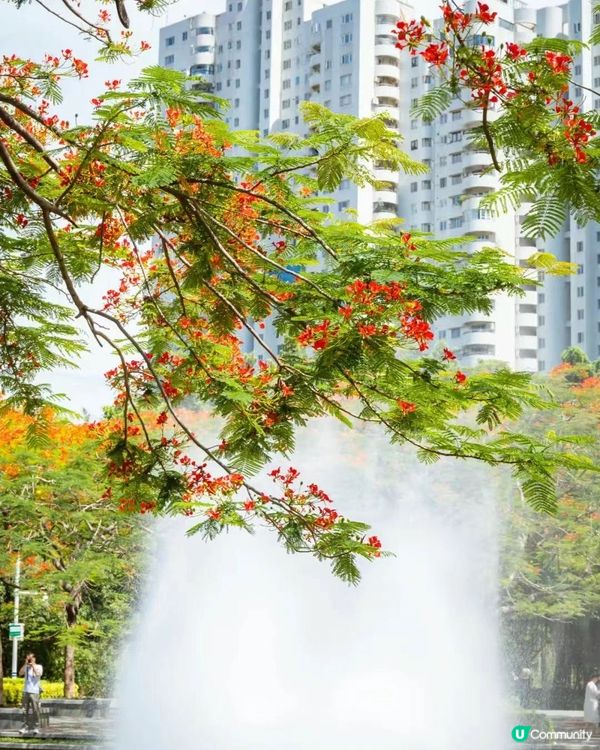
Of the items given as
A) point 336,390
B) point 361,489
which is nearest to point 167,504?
point 336,390

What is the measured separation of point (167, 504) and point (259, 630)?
1120 cm

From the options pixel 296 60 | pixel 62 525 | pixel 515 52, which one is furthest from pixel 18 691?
pixel 296 60

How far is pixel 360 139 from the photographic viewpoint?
5152 millimetres

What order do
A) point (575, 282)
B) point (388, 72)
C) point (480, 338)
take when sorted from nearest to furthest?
point (575, 282) < point (480, 338) < point (388, 72)

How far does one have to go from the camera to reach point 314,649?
16859 mm

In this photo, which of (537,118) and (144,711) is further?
(144,711)

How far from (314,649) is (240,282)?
1166 centimetres

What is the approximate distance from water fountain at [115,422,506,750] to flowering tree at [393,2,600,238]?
1136 cm

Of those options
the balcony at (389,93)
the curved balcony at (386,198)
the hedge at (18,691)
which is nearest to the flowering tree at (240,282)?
the hedge at (18,691)

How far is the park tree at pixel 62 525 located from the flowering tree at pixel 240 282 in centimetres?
1054

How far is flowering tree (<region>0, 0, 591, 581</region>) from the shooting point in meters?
4.99

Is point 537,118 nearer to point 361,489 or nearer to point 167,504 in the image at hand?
point 167,504

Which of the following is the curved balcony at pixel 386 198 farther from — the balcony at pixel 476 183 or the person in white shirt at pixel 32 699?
the person in white shirt at pixel 32 699

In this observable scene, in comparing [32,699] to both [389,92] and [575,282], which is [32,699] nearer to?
[575,282]
